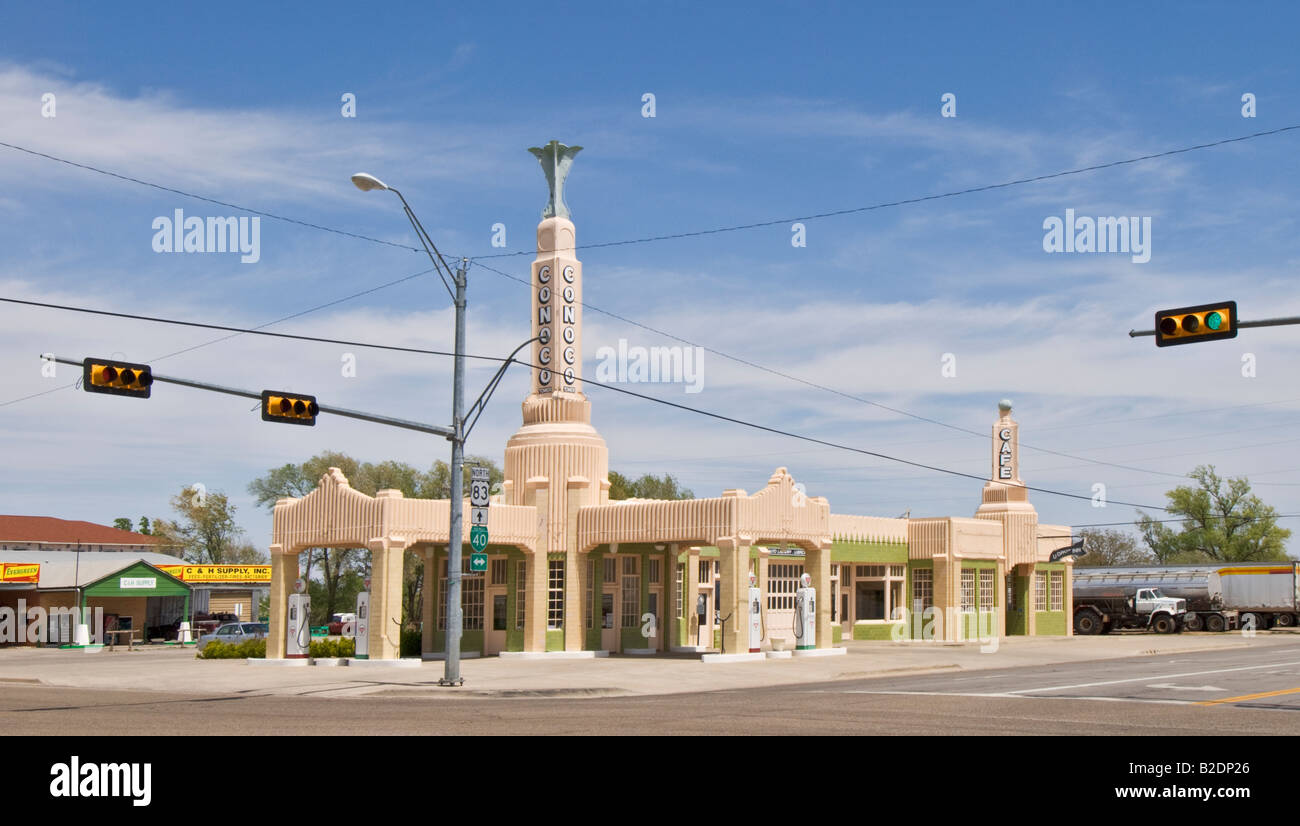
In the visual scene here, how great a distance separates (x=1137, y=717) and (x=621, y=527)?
805 inches

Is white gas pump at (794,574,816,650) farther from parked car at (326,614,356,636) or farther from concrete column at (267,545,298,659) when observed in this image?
parked car at (326,614,356,636)

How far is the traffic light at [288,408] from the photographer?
2388 centimetres

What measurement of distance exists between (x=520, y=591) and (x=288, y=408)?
15.4 metres

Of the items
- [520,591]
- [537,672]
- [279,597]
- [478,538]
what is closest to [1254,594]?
[520,591]

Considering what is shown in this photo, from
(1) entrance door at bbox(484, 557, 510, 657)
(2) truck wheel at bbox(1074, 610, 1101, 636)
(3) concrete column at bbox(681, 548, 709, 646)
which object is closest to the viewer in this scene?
(1) entrance door at bbox(484, 557, 510, 657)

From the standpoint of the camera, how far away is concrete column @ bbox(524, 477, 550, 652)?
121ft

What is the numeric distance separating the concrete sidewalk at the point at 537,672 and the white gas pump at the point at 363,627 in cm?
83

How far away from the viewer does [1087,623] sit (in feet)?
199

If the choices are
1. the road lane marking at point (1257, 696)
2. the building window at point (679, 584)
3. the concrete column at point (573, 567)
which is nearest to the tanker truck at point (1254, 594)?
the building window at point (679, 584)

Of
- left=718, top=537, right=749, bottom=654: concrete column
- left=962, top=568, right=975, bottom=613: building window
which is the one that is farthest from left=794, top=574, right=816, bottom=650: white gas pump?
left=962, top=568, right=975, bottom=613: building window

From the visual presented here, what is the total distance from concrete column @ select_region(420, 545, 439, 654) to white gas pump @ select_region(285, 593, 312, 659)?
3.63 metres

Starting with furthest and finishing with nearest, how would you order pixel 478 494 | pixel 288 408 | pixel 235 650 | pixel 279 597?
pixel 235 650 → pixel 279 597 → pixel 478 494 → pixel 288 408

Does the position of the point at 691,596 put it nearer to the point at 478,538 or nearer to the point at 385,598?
the point at 385,598
